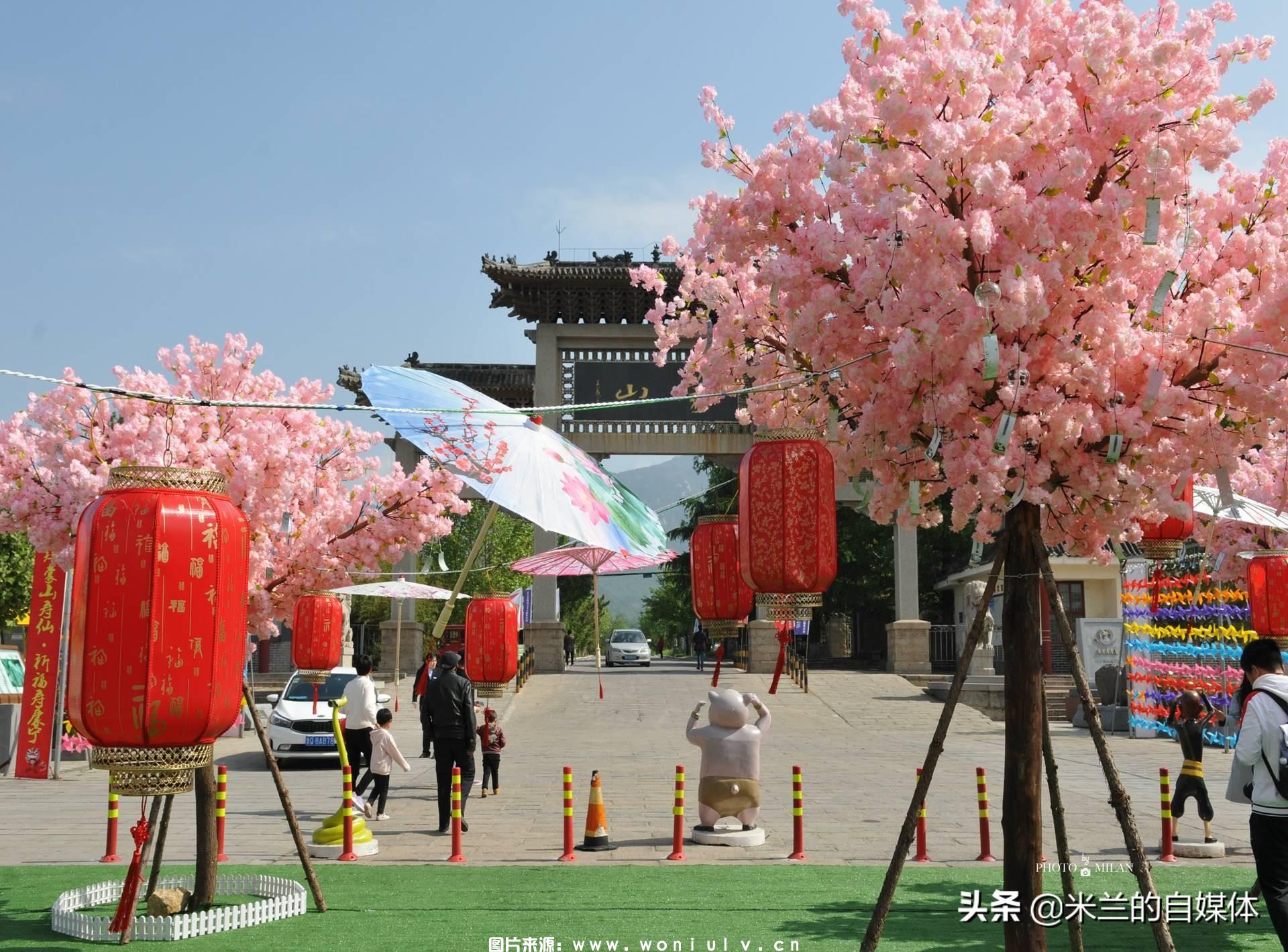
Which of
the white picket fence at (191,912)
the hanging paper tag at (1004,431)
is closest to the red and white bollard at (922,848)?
the white picket fence at (191,912)

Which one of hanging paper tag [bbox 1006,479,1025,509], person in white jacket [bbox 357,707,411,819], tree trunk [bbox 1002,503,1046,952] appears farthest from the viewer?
person in white jacket [bbox 357,707,411,819]

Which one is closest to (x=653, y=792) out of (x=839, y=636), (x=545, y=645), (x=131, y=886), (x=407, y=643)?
(x=131, y=886)

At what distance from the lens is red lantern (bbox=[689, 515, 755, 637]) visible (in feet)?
38.2

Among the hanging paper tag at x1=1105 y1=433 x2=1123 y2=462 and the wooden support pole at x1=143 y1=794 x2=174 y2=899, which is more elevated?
the hanging paper tag at x1=1105 y1=433 x2=1123 y2=462

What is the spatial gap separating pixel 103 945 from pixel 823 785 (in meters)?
10.7

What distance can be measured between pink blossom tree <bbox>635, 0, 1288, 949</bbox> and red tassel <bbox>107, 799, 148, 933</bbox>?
16.5 ft

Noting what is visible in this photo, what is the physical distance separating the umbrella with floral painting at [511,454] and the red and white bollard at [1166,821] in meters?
4.78

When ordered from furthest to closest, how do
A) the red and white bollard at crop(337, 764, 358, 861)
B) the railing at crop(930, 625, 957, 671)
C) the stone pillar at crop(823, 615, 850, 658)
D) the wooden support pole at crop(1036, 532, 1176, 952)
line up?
the stone pillar at crop(823, 615, 850, 658) < the railing at crop(930, 625, 957, 671) < the red and white bollard at crop(337, 764, 358, 861) < the wooden support pole at crop(1036, 532, 1176, 952)

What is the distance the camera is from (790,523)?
859 centimetres

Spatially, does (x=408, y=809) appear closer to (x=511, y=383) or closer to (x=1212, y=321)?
(x=1212, y=321)

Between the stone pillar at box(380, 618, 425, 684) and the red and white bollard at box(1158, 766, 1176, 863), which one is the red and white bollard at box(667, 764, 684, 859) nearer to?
the red and white bollard at box(1158, 766, 1176, 863)

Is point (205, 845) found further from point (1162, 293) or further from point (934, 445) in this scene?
point (1162, 293)

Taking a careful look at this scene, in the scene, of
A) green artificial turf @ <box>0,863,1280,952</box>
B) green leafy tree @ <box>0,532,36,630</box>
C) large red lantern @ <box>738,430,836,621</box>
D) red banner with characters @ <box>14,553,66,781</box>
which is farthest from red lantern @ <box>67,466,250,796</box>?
green leafy tree @ <box>0,532,36,630</box>

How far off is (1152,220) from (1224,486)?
6.19ft
